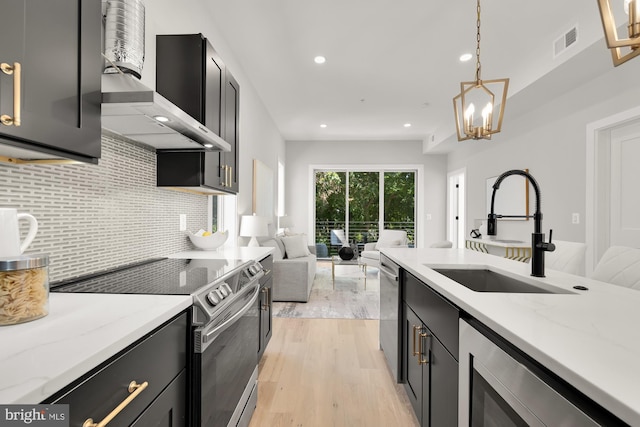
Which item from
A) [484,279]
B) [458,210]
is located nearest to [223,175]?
[484,279]

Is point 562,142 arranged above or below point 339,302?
above

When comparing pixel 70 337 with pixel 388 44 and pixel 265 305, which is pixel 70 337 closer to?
pixel 265 305

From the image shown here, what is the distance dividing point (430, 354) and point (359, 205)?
6.14 metres

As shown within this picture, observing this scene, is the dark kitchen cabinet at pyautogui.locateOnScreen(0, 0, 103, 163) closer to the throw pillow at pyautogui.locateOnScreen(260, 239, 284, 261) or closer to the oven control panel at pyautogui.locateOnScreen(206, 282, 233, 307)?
the oven control panel at pyautogui.locateOnScreen(206, 282, 233, 307)

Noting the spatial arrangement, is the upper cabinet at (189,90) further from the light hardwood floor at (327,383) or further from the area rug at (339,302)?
the area rug at (339,302)

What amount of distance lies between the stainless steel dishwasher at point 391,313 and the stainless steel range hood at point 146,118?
1342mm

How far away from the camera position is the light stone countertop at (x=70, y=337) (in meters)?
0.51

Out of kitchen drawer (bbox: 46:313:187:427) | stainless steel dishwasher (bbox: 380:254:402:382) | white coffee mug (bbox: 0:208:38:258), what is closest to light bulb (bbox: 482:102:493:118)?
stainless steel dishwasher (bbox: 380:254:402:382)

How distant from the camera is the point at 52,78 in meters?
0.84

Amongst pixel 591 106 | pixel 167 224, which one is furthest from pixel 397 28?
pixel 167 224

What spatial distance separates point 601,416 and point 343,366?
2.13 m

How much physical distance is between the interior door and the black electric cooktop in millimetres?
3498

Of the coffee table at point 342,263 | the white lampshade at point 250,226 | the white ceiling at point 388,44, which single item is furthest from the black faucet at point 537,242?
the coffee table at point 342,263

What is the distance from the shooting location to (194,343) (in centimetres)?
105
